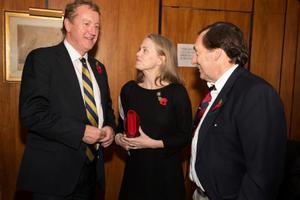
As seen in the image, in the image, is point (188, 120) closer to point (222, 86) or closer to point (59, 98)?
point (222, 86)

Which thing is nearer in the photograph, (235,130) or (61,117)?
(235,130)

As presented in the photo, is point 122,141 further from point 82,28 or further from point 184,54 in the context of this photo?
point 184,54

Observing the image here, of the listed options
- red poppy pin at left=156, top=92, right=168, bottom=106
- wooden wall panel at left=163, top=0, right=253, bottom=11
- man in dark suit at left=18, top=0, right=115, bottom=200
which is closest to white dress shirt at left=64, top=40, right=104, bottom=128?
man in dark suit at left=18, top=0, right=115, bottom=200

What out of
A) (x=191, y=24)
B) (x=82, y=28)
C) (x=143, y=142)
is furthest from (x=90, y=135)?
(x=191, y=24)

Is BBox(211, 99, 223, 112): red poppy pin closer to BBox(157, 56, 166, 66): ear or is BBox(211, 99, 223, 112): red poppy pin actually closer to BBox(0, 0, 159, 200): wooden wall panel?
BBox(157, 56, 166, 66): ear

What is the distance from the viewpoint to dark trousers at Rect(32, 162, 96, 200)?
176 cm

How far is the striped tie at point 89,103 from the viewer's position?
188 cm

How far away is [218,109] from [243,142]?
212 millimetres

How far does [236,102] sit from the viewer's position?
129 centimetres

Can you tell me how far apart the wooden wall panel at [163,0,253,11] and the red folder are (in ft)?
5.04

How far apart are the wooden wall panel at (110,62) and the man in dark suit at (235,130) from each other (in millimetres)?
1471

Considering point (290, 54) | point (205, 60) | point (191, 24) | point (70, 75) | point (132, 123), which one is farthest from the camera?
point (290, 54)

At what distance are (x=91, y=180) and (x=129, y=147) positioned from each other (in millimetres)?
353

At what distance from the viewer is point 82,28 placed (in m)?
1.92
